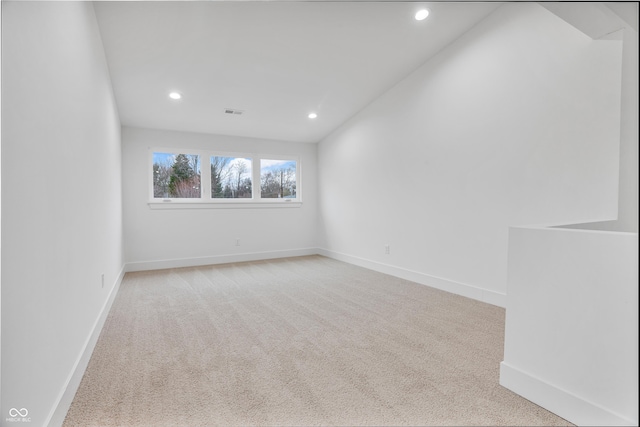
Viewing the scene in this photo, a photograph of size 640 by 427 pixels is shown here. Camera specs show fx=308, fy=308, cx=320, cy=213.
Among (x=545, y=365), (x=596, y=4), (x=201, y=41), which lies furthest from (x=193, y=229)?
(x=596, y=4)

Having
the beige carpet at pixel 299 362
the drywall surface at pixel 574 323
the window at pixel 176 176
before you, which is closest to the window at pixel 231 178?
the window at pixel 176 176

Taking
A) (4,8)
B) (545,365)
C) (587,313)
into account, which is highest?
(4,8)

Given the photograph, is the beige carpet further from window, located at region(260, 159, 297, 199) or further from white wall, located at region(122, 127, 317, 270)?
window, located at region(260, 159, 297, 199)

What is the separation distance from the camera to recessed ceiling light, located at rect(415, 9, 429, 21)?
2.77 metres

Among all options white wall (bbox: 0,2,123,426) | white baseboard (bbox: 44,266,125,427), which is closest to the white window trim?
white baseboard (bbox: 44,266,125,427)

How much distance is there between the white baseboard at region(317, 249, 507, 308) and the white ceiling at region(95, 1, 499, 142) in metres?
2.37

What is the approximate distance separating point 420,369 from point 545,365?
618 millimetres

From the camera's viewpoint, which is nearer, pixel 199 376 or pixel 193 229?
pixel 199 376

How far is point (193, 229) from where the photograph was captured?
194 inches

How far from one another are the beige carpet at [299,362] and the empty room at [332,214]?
2cm

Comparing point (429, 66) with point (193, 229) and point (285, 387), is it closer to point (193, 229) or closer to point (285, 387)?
point (285, 387)

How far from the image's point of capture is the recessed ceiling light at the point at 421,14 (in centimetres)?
277

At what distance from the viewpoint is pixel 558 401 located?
1.43m

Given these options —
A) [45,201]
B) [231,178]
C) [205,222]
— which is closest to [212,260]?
[205,222]
